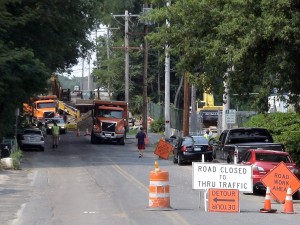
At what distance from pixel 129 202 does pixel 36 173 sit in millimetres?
13814

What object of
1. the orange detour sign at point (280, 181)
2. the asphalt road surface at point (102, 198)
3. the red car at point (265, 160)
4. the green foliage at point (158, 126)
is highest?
the green foliage at point (158, 126)

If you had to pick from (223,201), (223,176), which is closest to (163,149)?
(223,176)

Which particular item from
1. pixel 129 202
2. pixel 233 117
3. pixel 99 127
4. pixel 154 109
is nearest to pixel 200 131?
pixel 99 127

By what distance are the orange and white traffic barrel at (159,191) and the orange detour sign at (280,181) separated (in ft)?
11.4

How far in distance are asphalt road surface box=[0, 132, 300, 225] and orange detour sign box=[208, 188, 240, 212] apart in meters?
0.21

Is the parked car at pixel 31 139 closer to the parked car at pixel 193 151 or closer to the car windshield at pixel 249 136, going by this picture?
the parked car at pixel 193 151

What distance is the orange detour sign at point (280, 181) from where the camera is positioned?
22234 millimetres

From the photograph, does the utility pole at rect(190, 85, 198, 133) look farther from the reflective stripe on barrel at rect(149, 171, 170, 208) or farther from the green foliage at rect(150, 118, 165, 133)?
the reflective stripe on barrel at rect(149, 171, 170, 208)

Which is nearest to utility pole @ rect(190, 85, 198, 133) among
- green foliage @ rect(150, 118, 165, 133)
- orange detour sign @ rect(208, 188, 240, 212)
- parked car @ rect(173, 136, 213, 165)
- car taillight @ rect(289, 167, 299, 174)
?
green foliage @ rect(150, 118, 165, 133)

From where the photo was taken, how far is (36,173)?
116 ft

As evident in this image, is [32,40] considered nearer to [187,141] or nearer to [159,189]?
[187,141]

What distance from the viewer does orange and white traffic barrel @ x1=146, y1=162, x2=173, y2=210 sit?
1977cm

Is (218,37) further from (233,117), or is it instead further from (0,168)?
(233,117)

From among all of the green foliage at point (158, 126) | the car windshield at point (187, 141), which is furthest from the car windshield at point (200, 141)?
the green foliage at point (158, 126)
